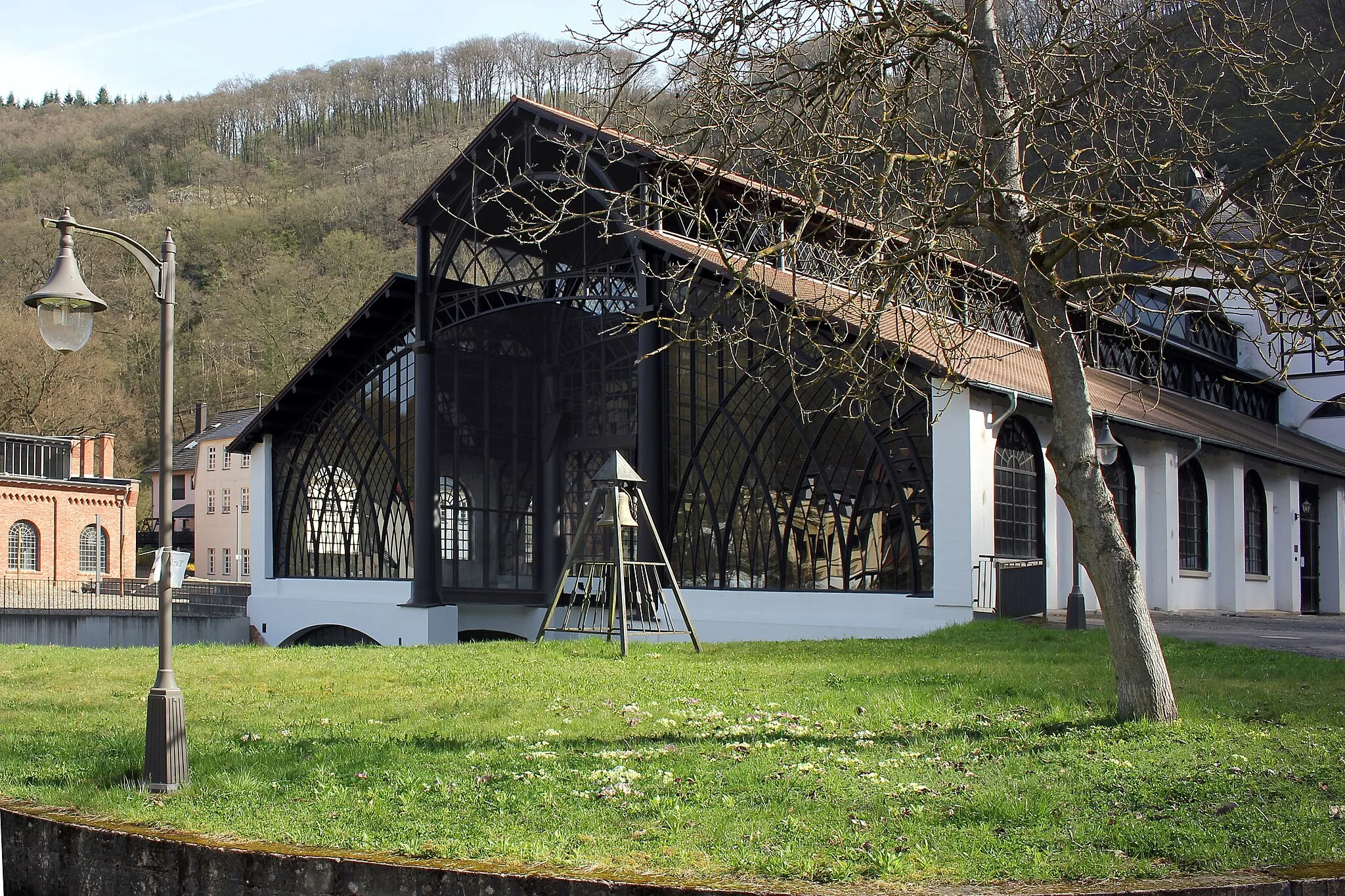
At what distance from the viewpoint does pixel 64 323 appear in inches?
287

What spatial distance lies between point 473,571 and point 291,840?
19.6m

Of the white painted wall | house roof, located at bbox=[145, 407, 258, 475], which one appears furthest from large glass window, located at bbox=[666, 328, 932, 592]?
house roof, located at bbox=[145, 407, 258, 475]

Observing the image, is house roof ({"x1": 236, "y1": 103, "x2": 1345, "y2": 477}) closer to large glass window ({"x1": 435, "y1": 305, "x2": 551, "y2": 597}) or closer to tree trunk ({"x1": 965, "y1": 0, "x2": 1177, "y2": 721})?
large glass window ({"x1": 435, "y1": 305, "x2": 551, "y2": 597})

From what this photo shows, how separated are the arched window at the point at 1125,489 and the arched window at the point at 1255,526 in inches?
269

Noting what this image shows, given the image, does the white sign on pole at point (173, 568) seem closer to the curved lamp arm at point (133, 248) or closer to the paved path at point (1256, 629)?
the curved lamp arm at point (133, 248)

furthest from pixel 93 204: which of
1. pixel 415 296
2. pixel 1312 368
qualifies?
pixel 1312 368

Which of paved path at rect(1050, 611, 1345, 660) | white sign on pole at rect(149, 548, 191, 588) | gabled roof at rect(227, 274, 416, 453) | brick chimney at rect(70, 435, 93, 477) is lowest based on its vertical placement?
paved path at rect(1050, 611, 1345, 660)

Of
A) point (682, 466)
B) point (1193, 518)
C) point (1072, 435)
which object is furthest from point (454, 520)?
point (1072, 435)

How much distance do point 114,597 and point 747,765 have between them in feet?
121

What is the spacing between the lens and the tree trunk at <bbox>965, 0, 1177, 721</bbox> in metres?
8.80

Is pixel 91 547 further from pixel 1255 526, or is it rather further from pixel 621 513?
pixel 1255 526

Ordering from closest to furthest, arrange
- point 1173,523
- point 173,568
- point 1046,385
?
point 173,568, point 1046,385, point 1173,523

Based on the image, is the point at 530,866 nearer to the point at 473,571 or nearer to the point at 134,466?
the point at 473,571

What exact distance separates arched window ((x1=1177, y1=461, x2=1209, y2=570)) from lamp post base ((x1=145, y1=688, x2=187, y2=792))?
22.6 meters
